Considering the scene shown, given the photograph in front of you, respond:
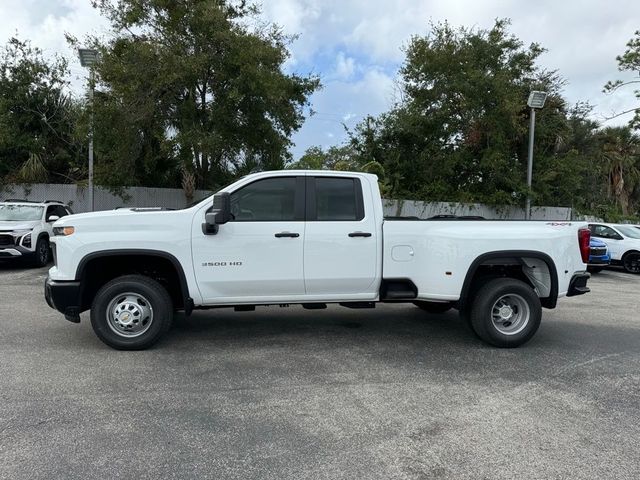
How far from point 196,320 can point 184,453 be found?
3.98 meters

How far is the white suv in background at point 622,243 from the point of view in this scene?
51.7ft

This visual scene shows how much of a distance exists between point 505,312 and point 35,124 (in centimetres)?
2047

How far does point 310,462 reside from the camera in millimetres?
3461

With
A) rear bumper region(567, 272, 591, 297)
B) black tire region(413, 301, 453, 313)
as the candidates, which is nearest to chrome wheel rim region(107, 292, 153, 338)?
black tire region(413, 301, 453, 313)

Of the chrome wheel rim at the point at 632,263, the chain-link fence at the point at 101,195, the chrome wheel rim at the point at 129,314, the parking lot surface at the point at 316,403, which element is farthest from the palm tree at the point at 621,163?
the chrome wheel rim at the point at 129,314

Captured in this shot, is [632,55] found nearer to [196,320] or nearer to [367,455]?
[196,320]

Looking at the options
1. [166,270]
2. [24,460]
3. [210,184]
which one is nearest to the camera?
[24,460]

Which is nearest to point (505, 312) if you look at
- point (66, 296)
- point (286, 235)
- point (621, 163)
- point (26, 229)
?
point (286, 235)

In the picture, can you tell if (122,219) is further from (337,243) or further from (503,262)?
(503,262)

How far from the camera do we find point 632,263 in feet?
52.0

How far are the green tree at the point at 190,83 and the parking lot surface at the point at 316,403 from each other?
971 cm

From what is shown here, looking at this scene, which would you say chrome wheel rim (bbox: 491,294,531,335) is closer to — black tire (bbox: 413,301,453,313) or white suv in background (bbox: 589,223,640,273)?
black tire (bbox: 413,301,453,313)

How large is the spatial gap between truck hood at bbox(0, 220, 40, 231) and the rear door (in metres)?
9.45

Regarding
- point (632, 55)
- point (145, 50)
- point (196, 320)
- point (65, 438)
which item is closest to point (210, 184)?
point (145, 50)
